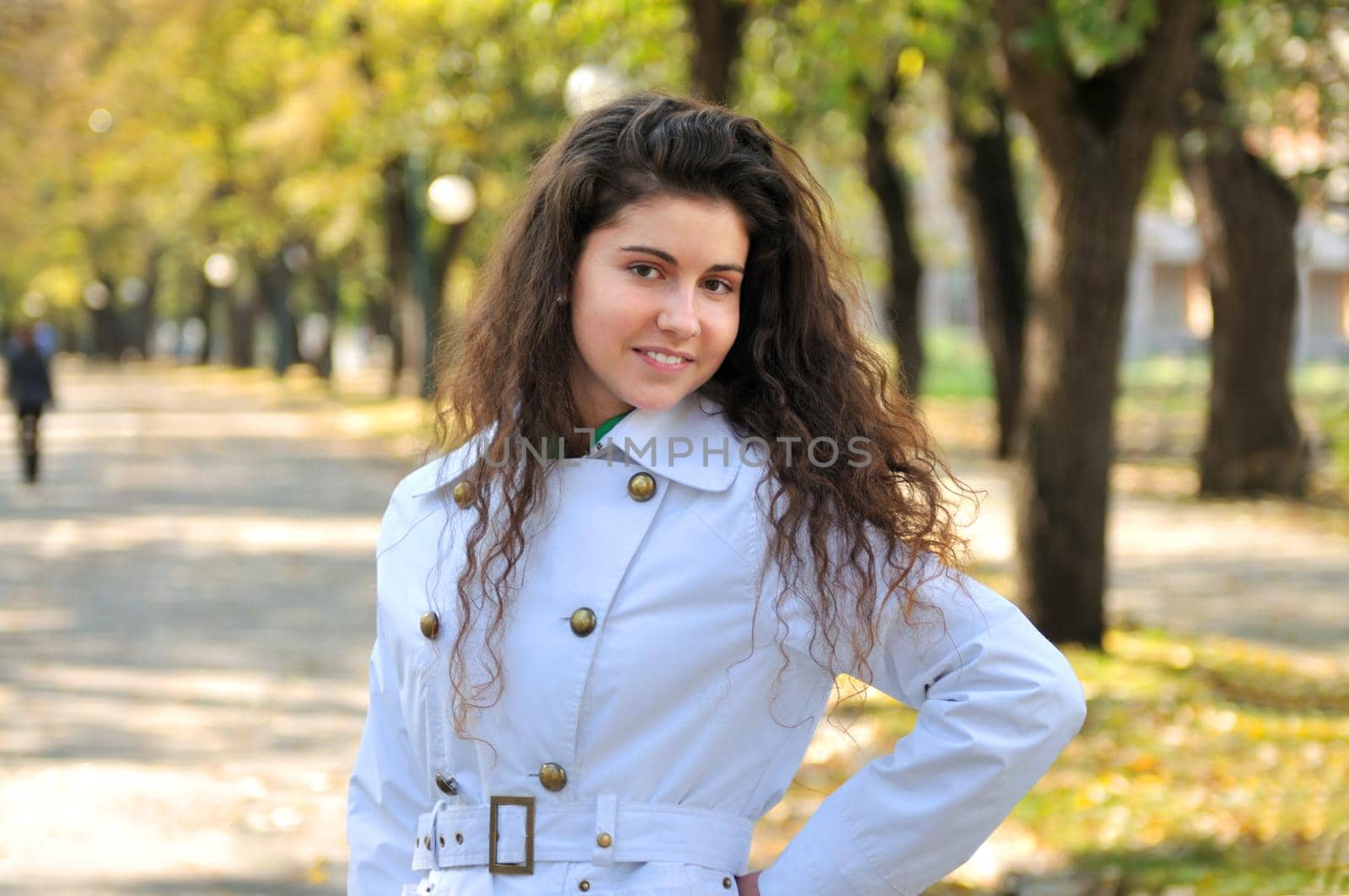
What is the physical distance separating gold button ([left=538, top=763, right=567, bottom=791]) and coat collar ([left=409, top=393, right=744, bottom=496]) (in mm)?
383

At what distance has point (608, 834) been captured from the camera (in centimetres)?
207

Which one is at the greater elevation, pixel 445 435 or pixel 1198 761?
pixel 445 435

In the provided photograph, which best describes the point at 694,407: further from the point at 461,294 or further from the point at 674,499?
the point at 461,294

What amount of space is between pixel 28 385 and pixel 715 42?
12.2 metres

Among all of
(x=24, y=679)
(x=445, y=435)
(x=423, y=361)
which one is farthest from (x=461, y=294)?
(x=445, y=435)

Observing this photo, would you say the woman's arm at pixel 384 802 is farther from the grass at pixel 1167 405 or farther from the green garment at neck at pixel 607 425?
the grass at pixel 1167 405

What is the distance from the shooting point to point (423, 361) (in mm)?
29953

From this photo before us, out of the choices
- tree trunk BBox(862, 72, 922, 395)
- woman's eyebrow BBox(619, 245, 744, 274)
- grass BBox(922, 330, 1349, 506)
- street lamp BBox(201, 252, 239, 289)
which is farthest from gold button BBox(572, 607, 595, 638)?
street lamp BBox(201, 252, 239, 289)

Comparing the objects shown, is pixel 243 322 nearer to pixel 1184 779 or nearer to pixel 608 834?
Answer: pixel 1184 779

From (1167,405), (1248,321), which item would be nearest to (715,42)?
(1248,321)

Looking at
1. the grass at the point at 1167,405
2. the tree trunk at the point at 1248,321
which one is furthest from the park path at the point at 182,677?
the tree trunk at the point at 1248,321

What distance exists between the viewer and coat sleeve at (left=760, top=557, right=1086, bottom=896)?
1.97 m

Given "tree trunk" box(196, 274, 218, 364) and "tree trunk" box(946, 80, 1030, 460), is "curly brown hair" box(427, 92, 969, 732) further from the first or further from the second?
"tree trunk" box(196, 274, 218, 364)

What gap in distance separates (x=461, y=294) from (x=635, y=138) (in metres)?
47.7
